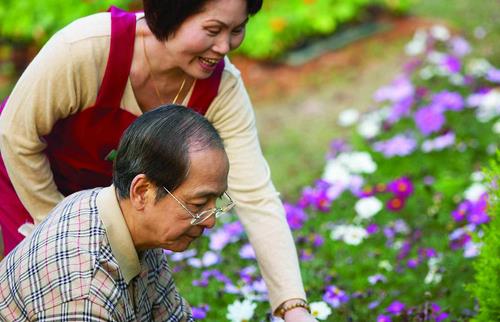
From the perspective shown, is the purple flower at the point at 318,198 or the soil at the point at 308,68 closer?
the purple flower at the point at 318,198

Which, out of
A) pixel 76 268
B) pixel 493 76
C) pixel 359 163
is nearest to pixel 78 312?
pixel 76 268

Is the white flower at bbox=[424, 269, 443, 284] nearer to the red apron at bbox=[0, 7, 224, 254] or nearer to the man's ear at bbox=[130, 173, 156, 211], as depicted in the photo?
the red apron at bbox=[0, 7, 224, 254]

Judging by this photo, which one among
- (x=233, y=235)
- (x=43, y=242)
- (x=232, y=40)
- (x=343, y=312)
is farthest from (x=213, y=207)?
(x=233, y=235)

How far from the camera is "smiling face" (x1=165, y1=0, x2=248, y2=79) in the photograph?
2.60m

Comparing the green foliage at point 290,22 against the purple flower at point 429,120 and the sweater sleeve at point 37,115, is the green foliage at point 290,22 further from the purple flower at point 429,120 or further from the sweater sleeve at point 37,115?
the sweater sleeve at point 37,115

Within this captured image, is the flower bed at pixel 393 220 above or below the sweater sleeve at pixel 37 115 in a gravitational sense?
below

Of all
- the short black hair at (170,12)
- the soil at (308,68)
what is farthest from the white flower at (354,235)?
the soil at (308,68)

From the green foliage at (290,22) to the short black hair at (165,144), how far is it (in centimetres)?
459

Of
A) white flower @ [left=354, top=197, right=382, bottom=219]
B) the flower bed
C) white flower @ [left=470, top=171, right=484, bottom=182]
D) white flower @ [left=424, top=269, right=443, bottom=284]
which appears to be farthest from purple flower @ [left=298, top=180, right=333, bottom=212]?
white flower @ [left=424, top=269, right=443, bottom=284]

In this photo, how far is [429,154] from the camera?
4945 millimetres

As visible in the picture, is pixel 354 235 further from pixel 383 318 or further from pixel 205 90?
pixel 205 90

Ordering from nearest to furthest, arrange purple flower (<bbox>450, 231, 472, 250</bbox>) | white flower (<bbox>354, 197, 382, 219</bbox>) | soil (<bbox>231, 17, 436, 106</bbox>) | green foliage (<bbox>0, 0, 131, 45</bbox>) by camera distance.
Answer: purple flower (<bbox>450, 231, 472, 250</bbox>)
white flower (<bbox>354, 197, 382, 219</bbox>)
soil (<bbox>231, 17, 436, 106</bbox>)
green foliage (<bbox>0, 0, 131, 45</bbox>)

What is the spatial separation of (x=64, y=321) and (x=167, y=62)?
3.33 ft

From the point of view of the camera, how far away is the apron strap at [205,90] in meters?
2.87
